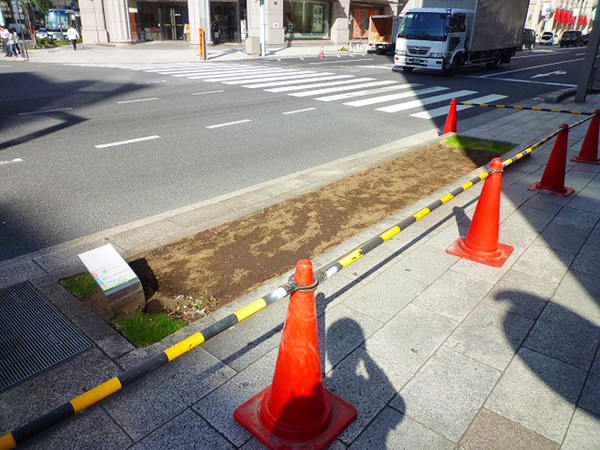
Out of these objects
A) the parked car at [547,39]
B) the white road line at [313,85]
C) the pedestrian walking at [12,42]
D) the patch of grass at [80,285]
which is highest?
the parked car at [547,39]

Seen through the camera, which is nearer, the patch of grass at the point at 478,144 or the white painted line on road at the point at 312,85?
the patch of grass at the point at 478,144

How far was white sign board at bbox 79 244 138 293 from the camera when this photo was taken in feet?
12.5

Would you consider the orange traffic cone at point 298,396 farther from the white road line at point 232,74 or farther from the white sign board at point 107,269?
the white road line at point 232,74

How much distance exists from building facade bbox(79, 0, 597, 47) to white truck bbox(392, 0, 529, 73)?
17.8 meters

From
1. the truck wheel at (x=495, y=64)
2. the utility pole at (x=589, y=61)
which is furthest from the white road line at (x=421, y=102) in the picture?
the truck wheel at (x=495, y=64)

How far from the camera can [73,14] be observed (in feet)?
195

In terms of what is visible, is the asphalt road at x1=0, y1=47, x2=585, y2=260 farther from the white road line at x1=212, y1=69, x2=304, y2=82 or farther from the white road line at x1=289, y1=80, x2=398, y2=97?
the white road line at x1=212, y1=69, x2=304, y2=82

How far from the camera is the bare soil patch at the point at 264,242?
4.45 metres

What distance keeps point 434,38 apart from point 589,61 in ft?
27.0

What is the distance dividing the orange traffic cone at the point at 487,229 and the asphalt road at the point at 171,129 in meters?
3.85

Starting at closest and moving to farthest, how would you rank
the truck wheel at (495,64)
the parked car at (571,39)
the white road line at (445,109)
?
1. the white road line at (445,109)
2. the truck wheel at (495,64)
3. the parked car at (571,39)

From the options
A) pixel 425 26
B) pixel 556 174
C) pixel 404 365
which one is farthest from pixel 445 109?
pixel 404 365

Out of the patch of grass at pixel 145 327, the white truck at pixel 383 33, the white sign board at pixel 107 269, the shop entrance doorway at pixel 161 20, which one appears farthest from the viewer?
the shop entrance doorway at pixel 161 20

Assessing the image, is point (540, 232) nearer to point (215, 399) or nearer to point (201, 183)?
point (215, 399)
